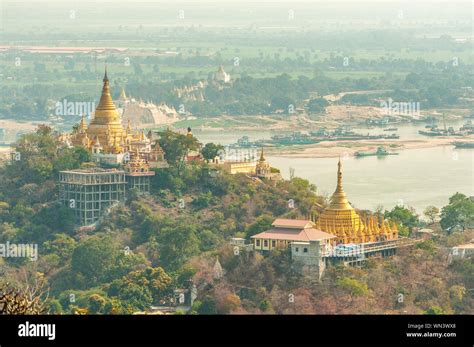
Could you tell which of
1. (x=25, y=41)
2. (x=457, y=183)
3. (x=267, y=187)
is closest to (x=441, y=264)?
(x=267, y=187)

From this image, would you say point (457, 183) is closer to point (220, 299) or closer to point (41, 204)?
point (41, 204)

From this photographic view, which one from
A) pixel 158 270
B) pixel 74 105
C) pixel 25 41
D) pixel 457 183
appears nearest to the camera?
pixel 158 270

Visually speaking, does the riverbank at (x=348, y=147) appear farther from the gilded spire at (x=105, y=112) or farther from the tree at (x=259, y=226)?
the tree at (x=259, y=226)

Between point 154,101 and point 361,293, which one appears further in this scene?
point 154,101

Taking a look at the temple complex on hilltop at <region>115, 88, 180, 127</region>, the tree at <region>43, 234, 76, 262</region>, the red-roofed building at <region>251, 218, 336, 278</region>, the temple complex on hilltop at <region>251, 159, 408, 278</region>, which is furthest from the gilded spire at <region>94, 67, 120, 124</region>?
the temple complex on hilltop at <region>115, 88, 180, 127</region>

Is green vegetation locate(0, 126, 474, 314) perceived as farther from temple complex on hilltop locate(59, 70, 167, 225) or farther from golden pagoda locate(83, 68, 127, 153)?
golden pagoda locate(83, 68, 127, 153)

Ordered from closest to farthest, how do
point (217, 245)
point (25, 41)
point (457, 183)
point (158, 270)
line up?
1. point (158, 270)
2. point (217, 245)
3. point (457, 183)
4. point (25, 41)
